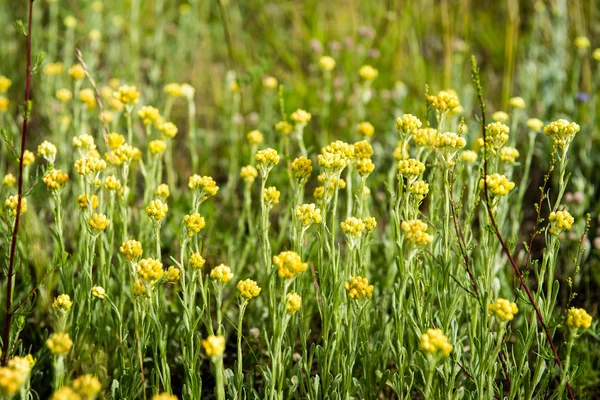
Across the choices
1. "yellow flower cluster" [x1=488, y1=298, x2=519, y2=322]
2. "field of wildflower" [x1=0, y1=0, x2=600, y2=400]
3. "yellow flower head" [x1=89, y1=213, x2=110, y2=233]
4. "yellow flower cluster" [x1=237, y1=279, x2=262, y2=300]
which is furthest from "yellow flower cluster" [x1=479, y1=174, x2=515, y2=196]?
"yellow flower head" [x1=89, y1=213, x2=110, y2=233]

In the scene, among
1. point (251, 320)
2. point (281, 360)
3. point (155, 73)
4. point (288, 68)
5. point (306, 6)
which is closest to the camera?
point (281, 360)

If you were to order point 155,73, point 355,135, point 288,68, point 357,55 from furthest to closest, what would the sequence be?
point 288,68
point 357,55
point 155,73
point 355,135

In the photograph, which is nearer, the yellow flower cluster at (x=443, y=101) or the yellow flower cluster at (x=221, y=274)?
the yellow flower cluster at (x=221, y=274)

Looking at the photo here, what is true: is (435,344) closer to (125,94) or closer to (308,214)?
(308,214)

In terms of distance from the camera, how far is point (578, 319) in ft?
5.02

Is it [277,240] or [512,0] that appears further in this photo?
[512,0]

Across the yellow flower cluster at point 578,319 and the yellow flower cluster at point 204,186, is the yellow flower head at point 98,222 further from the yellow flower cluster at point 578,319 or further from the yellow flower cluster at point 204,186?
the yellow flower cluster at point 578,319

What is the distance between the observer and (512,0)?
3.56 m

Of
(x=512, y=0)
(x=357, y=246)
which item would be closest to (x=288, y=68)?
(x=512, y=0)

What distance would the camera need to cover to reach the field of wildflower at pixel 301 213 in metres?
1.70

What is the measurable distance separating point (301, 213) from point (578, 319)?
0.77 metres

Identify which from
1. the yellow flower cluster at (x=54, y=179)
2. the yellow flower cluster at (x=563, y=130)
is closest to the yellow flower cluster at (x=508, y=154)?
the yellow flower cluster at (x=563, y=130)

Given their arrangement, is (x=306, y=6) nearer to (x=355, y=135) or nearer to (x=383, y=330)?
(x=355, y=135)

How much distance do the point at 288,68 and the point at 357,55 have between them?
691 millimetres
